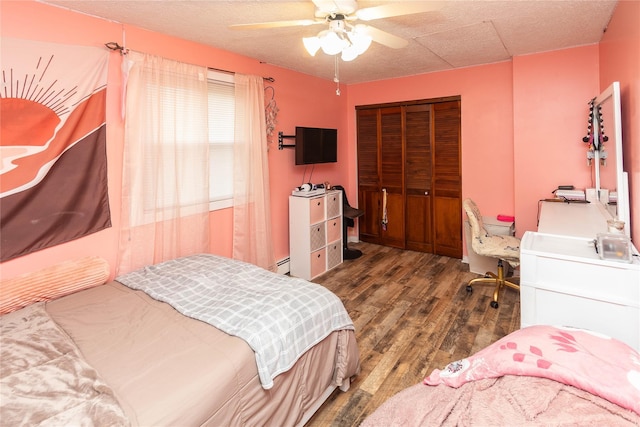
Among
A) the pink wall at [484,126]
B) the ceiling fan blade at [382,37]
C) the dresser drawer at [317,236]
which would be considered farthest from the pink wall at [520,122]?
the ceiling fan blade at [382,37]

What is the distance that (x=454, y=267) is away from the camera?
4.35m

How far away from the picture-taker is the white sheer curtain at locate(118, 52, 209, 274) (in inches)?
106

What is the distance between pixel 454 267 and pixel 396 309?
1442mm

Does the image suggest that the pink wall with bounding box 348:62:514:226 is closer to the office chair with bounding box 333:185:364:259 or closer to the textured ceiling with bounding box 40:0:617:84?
the textured ceiling with bounding box 40:0:617:84

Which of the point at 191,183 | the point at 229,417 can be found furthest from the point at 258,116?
the point at 229,417

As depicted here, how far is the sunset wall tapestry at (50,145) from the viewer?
6.94 ft

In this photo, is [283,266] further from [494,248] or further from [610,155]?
[610,155]

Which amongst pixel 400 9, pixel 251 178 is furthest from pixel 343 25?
pixel 251 178

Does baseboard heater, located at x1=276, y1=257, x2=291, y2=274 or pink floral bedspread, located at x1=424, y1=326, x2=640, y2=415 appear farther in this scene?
baseboard heater, located at x1=276, y1=257, x2=291, y2=274

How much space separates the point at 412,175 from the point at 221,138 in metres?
2.67

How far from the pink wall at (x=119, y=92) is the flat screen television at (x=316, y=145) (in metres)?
0.16

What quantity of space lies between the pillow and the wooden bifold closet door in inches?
146

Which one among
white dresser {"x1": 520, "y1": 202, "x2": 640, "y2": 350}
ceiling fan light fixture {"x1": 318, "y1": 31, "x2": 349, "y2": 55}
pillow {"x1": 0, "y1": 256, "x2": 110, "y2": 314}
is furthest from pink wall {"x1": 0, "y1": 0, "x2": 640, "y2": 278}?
ceiling fan light fixture {"x1": 318, "y1": 31, "x2": 349, "y2": 55}

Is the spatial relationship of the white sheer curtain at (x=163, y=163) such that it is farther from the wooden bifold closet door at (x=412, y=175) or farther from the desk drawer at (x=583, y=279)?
the wooden bifold closet door at (x=412, y=175)
